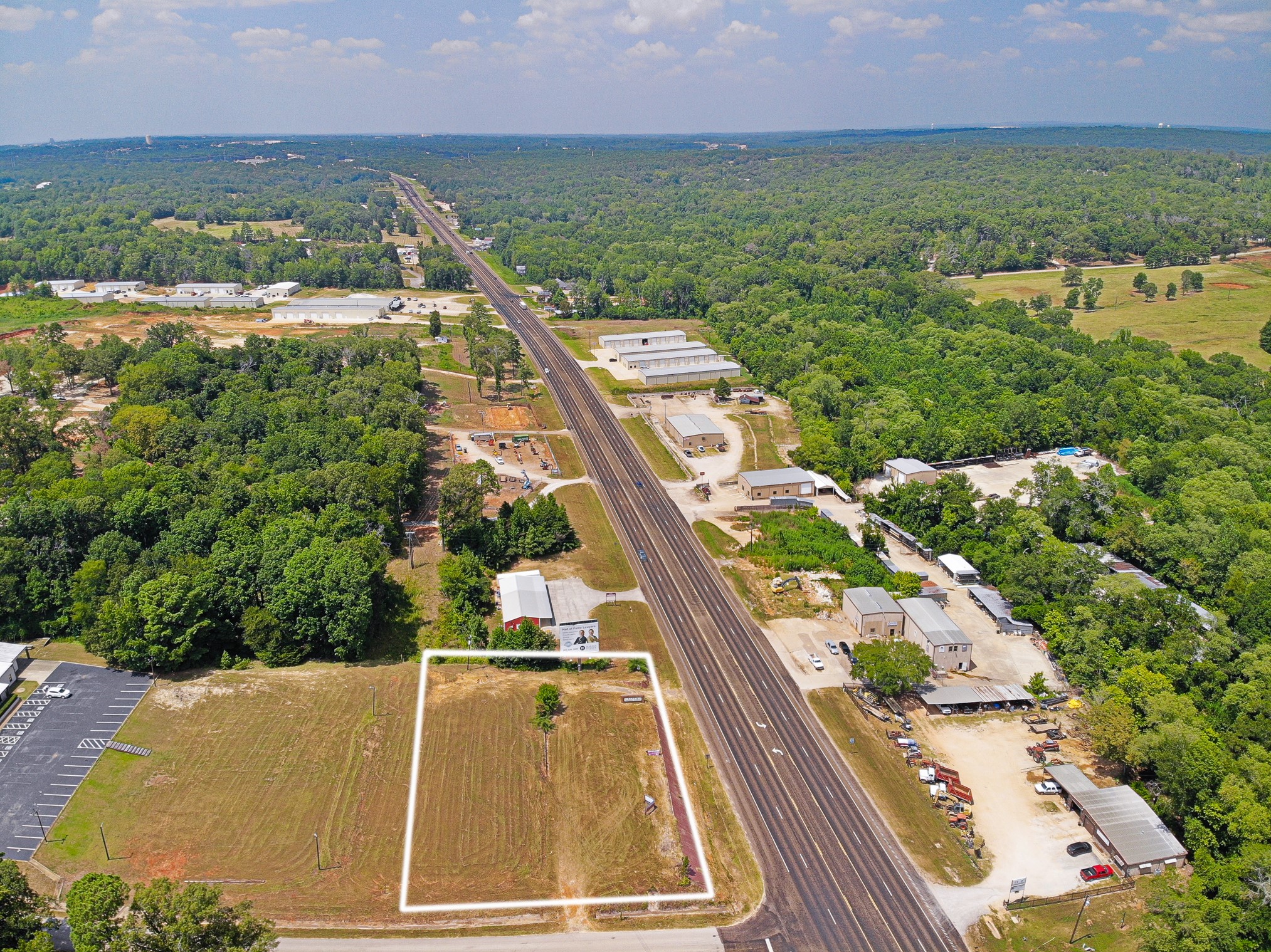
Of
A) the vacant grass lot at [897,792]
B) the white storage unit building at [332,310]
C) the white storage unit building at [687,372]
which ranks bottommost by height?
the vacant grass lot at [897,792]

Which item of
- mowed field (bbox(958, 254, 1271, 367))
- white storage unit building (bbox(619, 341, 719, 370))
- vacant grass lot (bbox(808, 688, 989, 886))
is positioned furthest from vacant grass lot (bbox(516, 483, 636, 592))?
mowed field (bbox(958, 254, 1271, 367))

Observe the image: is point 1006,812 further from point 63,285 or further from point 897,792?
point 63,285

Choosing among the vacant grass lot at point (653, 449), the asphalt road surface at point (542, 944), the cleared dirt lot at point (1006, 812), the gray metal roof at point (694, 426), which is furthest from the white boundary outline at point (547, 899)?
the gray metal roof at point (694, 426)

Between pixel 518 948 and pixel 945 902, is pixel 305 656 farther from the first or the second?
pixel 945 902

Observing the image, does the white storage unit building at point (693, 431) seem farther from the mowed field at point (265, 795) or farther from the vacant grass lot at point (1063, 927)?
the vacant grass lot at point (1063, 927)

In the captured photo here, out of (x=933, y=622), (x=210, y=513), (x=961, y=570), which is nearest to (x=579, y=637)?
(x=933, y=622)
